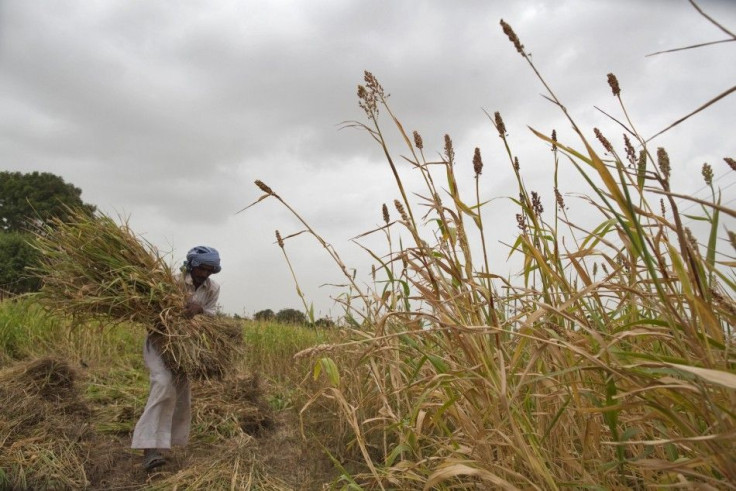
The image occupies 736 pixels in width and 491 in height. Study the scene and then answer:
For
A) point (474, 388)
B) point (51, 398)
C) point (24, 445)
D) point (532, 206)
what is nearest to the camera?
point (474, 388)

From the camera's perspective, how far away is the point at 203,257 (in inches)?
167

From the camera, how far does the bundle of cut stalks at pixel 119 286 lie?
383cm

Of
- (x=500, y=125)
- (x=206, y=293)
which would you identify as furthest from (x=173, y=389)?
(x=500, y=125)

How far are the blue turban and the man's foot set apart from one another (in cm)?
137

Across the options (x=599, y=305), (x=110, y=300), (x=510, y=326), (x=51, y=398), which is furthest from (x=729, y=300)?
(x=51, y=398)

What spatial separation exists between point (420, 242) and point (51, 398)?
3.80 metres

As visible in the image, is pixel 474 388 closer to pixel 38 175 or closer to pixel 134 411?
pixel 134 411

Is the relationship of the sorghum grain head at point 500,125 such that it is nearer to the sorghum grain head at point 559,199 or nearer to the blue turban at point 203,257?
the sorghum grain head at point 559,199

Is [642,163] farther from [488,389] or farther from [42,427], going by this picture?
[42,427]

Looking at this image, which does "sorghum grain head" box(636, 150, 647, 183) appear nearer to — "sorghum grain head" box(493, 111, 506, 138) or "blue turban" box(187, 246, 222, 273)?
"sorghum grain head" box(493, 111, 506, 138)

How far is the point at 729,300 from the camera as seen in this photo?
1.22 metres

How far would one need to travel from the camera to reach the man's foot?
12.3 ft

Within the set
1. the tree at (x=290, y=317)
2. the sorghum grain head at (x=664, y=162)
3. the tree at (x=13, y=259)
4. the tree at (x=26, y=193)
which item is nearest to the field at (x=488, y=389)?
the sorghum grain head at (x=664, y=162)

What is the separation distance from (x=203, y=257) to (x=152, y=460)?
4.87 ft
